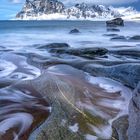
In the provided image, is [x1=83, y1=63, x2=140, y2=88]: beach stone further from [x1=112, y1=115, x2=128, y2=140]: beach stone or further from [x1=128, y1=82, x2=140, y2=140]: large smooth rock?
[x1=128, y1=82, x2=140, y2=140]: large smooth rock

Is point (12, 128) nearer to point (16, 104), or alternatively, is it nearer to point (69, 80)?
point (16, 104)

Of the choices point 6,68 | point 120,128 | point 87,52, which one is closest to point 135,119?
point 120,128

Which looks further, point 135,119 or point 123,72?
point 123,72

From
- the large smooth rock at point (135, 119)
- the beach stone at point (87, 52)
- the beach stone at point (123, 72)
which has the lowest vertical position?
the beach stone at point (87, 52)

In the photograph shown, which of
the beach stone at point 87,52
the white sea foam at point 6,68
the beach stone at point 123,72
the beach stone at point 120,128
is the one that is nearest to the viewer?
the beach stone at point 120,128

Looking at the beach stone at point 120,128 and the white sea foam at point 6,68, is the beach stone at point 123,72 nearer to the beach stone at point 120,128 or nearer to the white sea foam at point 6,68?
the white sea foam at point 6,68

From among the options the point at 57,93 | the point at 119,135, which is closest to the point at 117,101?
the point at 57,93

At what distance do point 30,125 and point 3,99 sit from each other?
1.42 metres

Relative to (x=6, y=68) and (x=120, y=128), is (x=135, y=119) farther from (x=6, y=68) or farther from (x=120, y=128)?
(x=6, y=68)

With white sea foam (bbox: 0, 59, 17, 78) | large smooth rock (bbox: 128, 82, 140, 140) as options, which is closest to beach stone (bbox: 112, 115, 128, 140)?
large smooth rock (bbox: 128, 82, 140, 140)

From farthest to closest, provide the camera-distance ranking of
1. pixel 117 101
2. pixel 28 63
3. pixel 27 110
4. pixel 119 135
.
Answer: pixel 28 63
pixel 117 101
pixel 27 110
pixel 119 135

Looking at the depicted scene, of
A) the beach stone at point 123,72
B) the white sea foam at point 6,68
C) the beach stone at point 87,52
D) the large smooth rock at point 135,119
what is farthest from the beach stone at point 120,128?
the beach stone at point 87,52

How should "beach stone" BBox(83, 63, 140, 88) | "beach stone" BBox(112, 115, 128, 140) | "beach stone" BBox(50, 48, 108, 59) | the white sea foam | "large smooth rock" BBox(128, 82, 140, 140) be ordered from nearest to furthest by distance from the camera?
1. "large smooth rock" BBox(128, 82, 140, 140)
2. "beach stone" BBox(112, 115, 128, 140)
3. "beach stone" BBox(83, 63, 140, 88)
4. the white sea foam
5. "beach stone" BBox(50, 48, 108, 59)

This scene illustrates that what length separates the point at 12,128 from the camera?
538cm
